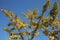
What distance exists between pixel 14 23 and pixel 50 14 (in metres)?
3.54

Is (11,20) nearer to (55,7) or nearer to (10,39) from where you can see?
(10,39)

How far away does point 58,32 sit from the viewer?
26.4 m

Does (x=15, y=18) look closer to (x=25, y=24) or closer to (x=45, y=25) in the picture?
(x=25, y=24)

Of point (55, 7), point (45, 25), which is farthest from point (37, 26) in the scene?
point (55, 7)

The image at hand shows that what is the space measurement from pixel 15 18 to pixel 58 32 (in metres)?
4.40

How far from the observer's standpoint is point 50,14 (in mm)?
27188

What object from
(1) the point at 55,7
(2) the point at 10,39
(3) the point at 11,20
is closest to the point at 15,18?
(3) the point at 11,20

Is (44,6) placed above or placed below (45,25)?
above

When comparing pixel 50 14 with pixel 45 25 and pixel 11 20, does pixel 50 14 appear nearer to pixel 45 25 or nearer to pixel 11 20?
pixel 45 25

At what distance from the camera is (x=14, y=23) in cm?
2697

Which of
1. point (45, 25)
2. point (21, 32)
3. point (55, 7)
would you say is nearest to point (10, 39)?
point (21, 32)

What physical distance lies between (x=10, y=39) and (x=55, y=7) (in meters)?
5.24

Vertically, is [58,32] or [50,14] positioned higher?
[50,14]

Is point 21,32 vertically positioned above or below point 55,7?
below
